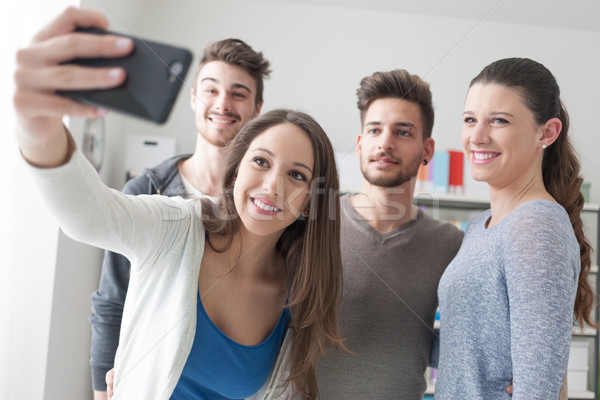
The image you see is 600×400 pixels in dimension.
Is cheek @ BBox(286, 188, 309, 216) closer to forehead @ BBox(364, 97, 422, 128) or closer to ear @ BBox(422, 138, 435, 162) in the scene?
forehead @ BBox(364, 97, 422, 128)

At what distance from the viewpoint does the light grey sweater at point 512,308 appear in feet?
3.60

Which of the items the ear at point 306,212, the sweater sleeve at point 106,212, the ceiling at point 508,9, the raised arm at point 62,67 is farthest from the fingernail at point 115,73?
the ceiling at point 508,9

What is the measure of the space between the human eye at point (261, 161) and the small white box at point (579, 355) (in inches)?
120

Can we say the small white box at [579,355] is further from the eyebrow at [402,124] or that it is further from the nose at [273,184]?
the nose at [273,184]

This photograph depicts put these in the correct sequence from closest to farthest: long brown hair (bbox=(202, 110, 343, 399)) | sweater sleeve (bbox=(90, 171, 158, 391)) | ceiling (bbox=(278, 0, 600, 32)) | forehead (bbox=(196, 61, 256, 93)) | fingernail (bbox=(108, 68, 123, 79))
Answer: fingernail (bbox=(108, 68, 123, 79)), long brown hair (bbox=(202, 110, 343, 399)), sweater sleeve (bbox=(90, 171, 158, 391)), forehead (bbox=(196, 61, 256, 93)), ceiling (bbox=(278, 0, 600, 32))

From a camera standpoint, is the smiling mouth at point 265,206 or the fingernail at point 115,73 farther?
the smiling mouth at point 265,206

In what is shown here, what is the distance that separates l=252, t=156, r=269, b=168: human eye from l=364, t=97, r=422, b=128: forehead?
1.92ft

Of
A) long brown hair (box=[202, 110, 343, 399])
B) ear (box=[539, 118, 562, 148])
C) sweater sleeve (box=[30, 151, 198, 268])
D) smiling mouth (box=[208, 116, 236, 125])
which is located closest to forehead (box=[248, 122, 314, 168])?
long brown hair (box=[202, 110, 343, 399])

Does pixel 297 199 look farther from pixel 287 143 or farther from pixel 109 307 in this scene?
pixel 109 307

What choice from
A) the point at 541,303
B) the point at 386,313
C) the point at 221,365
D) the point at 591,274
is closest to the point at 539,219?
the point at 541,303

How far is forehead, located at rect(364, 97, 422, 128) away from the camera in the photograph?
1.76 meters

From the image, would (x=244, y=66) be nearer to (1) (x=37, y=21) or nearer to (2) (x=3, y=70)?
(2) (x=3, y=70)

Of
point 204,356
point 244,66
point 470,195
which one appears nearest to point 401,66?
point 470,195

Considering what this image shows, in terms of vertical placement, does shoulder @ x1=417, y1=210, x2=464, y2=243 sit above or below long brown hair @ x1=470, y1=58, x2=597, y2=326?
below
